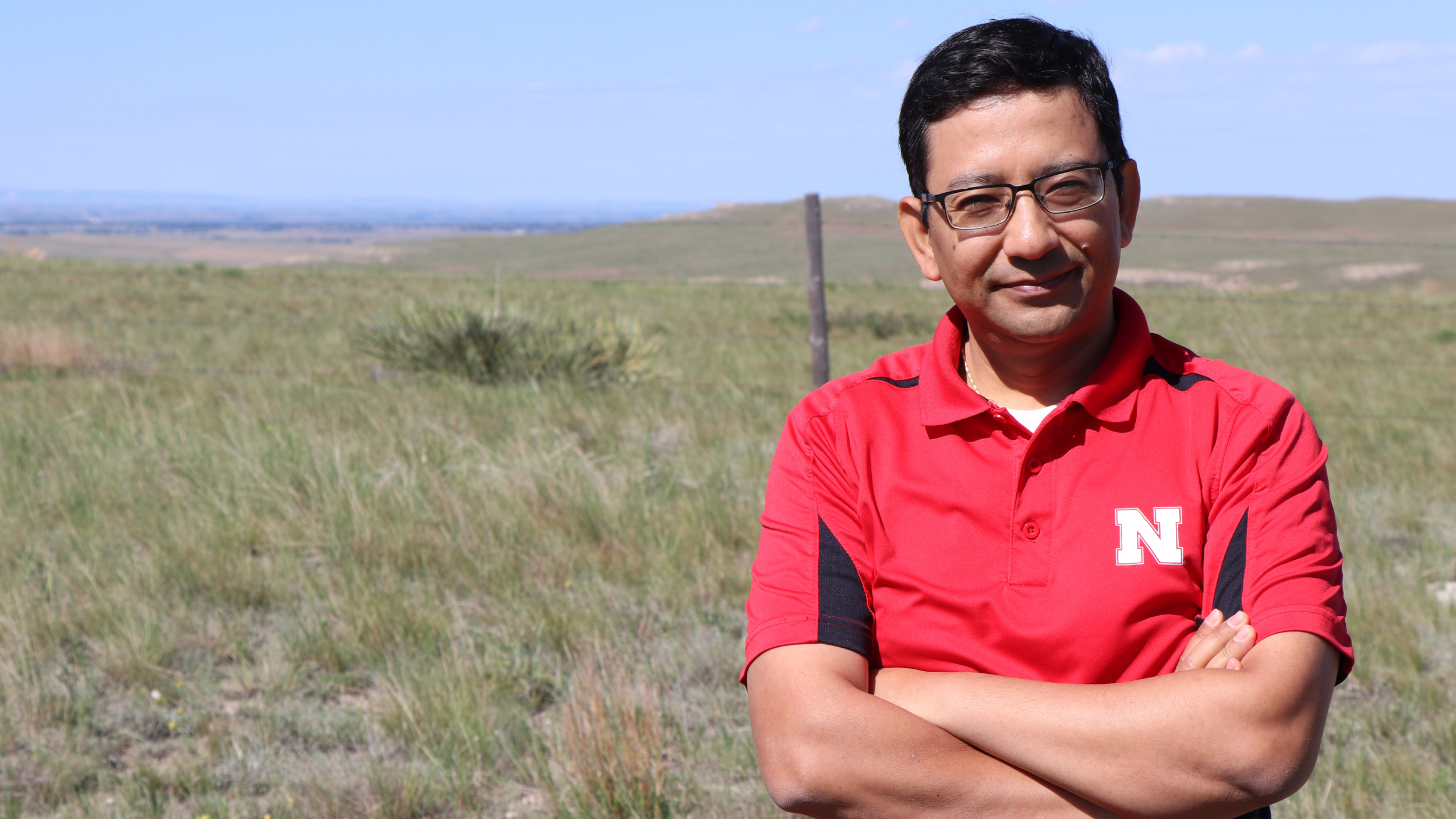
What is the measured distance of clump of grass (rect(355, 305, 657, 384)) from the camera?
8.48m

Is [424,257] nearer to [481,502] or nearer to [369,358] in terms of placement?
[369,358]

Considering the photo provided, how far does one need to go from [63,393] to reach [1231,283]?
1712 inches

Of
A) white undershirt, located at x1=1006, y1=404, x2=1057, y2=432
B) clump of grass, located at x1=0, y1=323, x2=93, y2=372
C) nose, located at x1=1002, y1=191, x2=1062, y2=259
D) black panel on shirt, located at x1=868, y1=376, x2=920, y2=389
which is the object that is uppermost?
nose, located at x1=1002, y1=191, x2=1062, y2=259

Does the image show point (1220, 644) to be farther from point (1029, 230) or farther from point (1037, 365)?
point (1029, 230)

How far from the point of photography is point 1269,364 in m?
10.4

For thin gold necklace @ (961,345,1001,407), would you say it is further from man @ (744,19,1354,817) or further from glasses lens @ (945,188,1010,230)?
glasses lens @ (945,188,1010,230)

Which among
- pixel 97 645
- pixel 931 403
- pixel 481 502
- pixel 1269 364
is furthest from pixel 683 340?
pixel 931 403

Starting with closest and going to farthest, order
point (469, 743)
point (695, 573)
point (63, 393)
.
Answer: point (469, 743), point (695, 573), point (63, 393)

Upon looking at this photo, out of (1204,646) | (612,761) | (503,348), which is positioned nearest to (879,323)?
(503,348)

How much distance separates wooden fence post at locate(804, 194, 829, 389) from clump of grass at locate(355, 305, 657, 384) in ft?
7.05

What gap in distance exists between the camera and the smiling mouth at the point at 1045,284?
148 centimetres

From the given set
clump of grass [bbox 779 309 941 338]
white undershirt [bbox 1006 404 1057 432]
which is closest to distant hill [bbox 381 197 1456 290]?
clump of grass [bbox 779 309 941 338]

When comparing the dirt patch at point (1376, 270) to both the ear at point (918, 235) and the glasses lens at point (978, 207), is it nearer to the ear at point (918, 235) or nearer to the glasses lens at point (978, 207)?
the ear at point (918, 235)

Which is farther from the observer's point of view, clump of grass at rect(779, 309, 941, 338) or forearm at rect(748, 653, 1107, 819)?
clump of grass at rect(779, 309, 941, 338)
